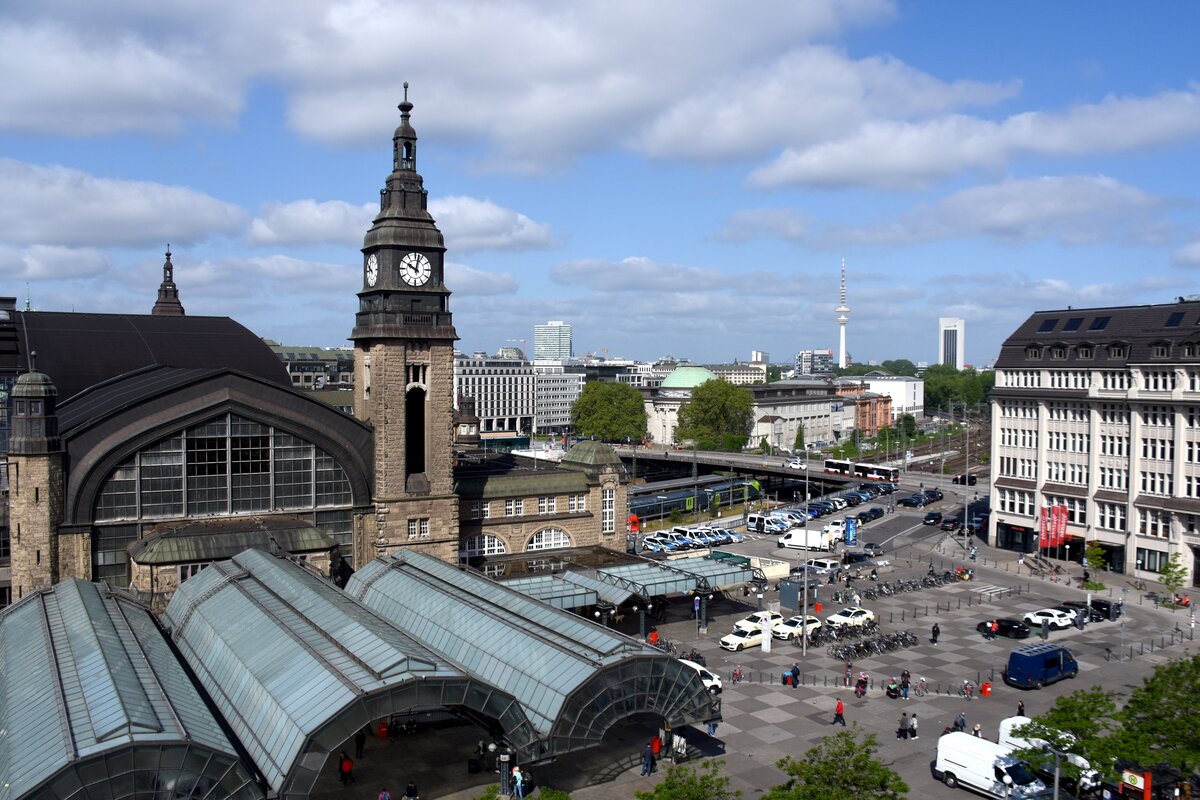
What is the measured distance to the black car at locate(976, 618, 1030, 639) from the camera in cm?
5734

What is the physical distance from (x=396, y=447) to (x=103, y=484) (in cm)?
1547

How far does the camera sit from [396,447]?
5788 centimetres

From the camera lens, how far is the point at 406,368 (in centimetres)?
5869

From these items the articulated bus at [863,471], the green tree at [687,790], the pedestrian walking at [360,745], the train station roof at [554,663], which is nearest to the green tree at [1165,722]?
the green tree at [687,790]

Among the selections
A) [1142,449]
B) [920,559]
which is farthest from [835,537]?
[1142,449]

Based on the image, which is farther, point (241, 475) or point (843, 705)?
point (241, 475)

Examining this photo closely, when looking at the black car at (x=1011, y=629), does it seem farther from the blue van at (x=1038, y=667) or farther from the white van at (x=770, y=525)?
the white van at (x=770, y=525)

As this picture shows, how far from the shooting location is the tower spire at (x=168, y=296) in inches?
4611

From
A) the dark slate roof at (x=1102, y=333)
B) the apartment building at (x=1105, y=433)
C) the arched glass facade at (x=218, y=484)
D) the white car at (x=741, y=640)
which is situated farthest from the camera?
the dark slate roof at (x=1102, y=333)

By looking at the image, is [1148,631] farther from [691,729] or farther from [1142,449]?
[691,729]

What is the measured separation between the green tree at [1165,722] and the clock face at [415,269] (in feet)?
139

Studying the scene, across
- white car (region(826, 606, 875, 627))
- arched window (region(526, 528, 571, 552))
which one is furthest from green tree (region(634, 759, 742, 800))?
arched window (region(526, 528, 571, 552))

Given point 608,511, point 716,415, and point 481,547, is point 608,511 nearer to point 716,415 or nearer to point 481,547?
point 481,547

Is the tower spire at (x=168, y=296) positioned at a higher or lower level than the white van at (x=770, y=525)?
higher
